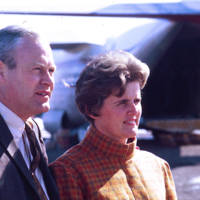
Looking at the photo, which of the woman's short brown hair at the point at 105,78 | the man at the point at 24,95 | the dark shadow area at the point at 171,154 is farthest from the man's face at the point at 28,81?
the dark shadow area at the point at 171,154

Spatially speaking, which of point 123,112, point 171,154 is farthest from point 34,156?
point 171,154

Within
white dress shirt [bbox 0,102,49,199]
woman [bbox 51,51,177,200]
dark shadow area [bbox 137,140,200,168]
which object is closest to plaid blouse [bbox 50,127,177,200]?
woman [bbox 51,51,177,200]

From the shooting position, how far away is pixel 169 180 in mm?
2250

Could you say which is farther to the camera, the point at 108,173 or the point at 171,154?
the point at 171,154

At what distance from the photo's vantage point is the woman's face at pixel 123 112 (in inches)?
82.0

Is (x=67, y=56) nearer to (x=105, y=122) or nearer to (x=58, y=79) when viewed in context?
(x=58, y=79)

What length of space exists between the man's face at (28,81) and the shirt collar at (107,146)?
481 mm

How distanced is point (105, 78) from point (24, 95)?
53 cm

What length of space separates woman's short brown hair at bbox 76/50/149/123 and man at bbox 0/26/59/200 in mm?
337

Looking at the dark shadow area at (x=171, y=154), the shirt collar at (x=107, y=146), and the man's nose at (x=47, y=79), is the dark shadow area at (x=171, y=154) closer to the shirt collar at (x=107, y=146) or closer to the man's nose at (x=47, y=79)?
the shirt collar at (x=107, y=146)

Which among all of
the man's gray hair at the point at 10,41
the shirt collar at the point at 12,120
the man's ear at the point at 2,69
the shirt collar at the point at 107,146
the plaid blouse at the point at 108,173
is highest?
the man's gray hair at the point at 10,41

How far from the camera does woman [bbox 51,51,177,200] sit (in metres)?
1.99

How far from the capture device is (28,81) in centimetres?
171

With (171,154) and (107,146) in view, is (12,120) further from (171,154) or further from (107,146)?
(171,154)
